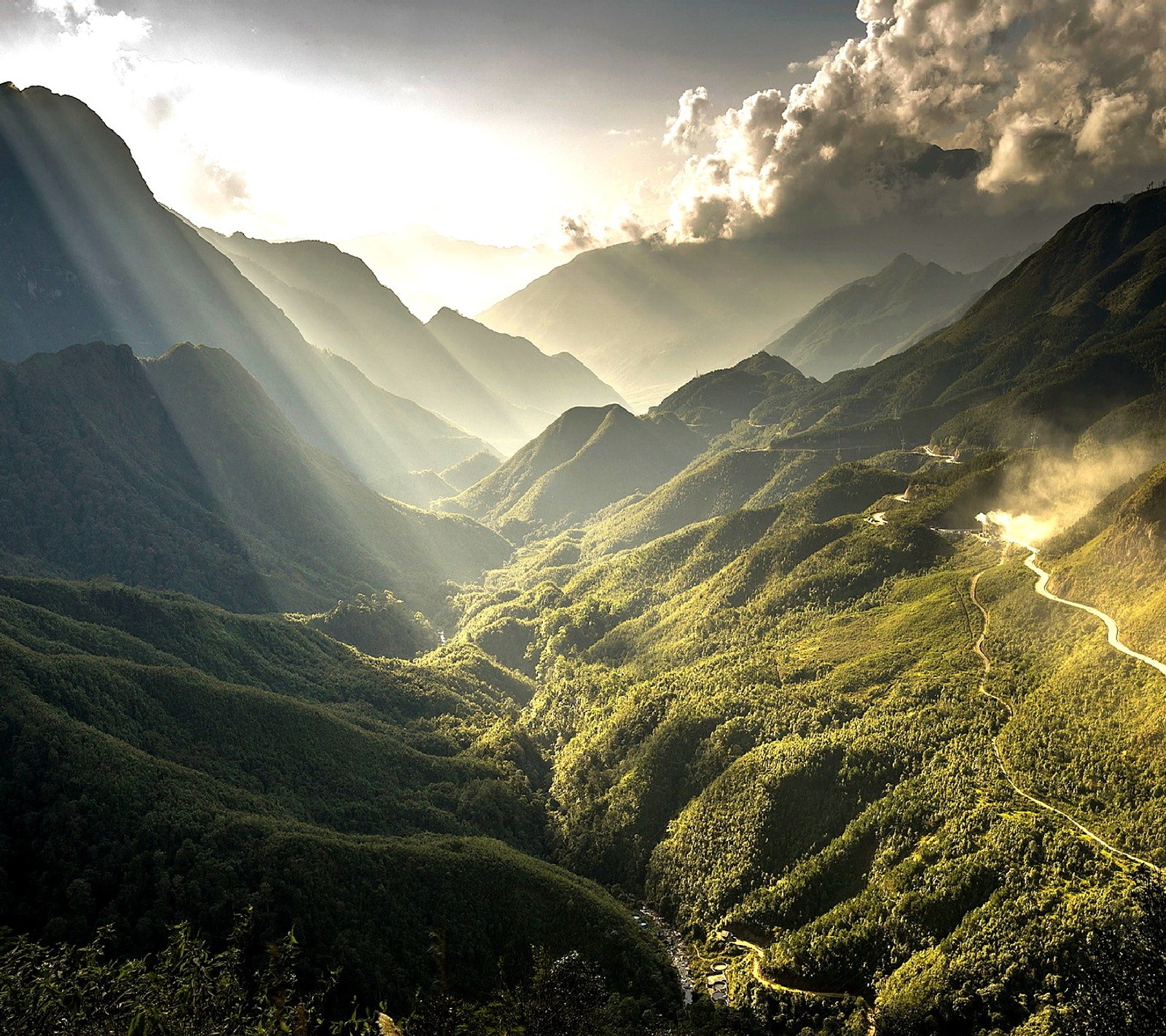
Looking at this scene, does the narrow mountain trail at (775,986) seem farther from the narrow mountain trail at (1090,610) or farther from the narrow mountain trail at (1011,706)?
the narrow mountain trail at (1090,610)

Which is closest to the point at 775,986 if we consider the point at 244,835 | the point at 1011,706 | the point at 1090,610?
the point at 1011,706

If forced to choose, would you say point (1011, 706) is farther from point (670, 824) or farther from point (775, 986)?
point (670, 824)

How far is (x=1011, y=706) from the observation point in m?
93.8

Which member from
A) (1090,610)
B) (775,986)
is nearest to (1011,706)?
(1090,610)

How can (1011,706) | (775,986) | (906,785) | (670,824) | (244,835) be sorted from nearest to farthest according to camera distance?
1. (775,986)
2. (244,835)
3. (906,785)
4. (1011,706)
5. (670,824)

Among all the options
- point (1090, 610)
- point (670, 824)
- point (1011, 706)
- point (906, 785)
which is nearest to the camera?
point (906, 785)

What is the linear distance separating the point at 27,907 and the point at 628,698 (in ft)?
337

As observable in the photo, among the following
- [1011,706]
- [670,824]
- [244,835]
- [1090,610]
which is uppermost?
[244,835]

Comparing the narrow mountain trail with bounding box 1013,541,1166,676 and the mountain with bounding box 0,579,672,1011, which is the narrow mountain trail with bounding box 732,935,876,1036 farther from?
the narrow mountain trail with bounding box 1013,541,1166,676

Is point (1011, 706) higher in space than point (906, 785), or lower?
higher

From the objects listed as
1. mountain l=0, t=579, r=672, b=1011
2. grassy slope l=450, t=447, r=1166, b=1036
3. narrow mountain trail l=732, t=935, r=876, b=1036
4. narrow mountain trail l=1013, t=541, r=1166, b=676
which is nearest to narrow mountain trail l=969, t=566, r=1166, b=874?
narrow mountain trail l=1013, t=541, r=1166, b=676

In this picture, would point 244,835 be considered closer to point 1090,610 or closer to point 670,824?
point 670,824

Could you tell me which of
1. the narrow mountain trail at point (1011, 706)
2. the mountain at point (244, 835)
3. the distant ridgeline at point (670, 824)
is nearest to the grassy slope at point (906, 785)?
the distant ridgeline at point (670, 824)

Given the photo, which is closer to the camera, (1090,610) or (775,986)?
(775,986)
